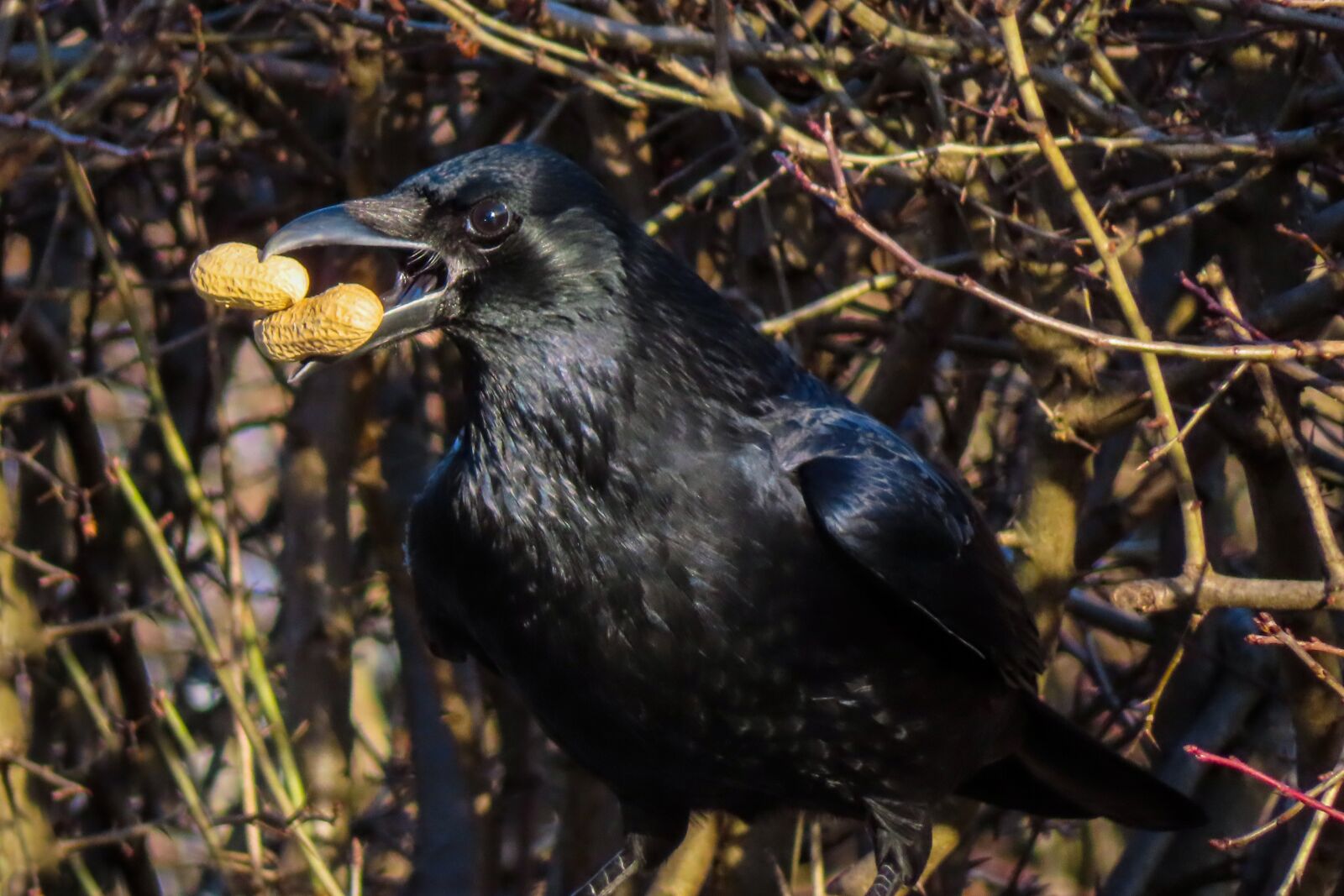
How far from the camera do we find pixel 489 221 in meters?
3.31

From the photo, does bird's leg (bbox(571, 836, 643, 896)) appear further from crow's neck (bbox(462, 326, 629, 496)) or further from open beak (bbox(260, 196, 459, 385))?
open beak (bbox(260, 196, 459, 385))

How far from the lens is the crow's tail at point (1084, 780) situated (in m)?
4.10

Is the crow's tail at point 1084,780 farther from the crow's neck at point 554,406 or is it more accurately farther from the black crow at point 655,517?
the crow's neck at point 554,406

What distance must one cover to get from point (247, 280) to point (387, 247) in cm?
27

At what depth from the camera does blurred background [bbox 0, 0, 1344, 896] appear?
3.48 meters

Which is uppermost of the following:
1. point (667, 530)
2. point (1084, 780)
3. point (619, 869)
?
point (667, 530)

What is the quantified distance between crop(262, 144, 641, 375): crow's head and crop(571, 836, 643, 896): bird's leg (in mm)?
1253

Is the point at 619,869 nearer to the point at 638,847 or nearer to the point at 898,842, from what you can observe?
the point at 638,847

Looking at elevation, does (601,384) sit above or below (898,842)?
above

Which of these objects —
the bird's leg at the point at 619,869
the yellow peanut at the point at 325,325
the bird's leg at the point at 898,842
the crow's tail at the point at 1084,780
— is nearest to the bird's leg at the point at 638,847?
the bird's leg at the point at 619,869

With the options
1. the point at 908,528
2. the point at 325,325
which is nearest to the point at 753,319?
the point at 908,528

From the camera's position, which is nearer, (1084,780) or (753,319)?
(1084,780)

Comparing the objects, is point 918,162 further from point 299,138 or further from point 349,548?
point 349,548

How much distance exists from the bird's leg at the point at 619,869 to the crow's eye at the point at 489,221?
1.42 m
